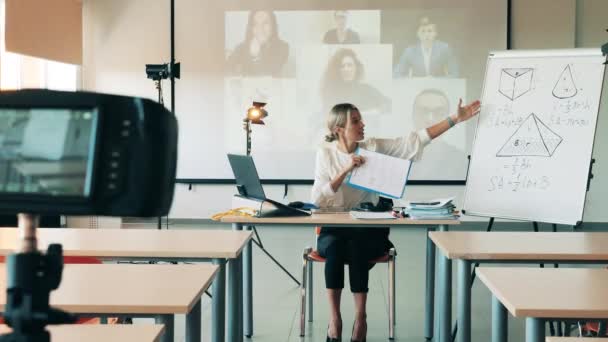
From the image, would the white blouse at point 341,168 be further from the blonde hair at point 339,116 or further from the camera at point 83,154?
the camera at point 83,154

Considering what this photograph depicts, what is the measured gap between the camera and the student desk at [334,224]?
300cm

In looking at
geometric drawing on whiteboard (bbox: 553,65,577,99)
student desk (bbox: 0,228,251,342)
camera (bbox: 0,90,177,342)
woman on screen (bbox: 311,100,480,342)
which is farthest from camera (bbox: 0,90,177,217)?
geometric drawing on whiteboard (bbox: 553,65,577,99)

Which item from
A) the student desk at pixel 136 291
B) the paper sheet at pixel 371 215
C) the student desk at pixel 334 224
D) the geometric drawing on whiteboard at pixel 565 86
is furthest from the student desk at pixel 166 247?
the geometric drawing on whiteboard at pixel 565 86

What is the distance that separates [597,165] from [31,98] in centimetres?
692

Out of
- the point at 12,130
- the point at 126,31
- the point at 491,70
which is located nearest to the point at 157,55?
the point at 126,31

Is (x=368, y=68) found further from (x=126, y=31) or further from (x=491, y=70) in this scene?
(x=491, y=70)

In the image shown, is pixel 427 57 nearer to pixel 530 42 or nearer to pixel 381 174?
pixel 530 42

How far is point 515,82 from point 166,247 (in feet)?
7.14

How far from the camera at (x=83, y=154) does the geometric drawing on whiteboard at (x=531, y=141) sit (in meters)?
2.97

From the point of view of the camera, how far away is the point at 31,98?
2.20 ft

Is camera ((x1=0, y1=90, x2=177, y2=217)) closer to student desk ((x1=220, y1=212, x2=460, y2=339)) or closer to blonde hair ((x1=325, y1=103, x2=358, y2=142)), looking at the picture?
student desk ((x1=220, y1=212, x2=460, y2=339))

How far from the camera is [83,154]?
2.18 feet

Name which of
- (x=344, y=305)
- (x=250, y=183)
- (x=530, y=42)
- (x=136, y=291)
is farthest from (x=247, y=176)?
(x=530, y=42)

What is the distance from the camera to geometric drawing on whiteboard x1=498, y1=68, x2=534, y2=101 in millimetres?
3395
